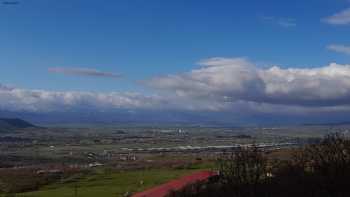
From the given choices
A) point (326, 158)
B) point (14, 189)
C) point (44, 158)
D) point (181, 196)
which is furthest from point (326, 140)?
point (44, 158)

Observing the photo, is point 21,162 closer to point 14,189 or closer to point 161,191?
point 14,189

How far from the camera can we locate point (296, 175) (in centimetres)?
3178

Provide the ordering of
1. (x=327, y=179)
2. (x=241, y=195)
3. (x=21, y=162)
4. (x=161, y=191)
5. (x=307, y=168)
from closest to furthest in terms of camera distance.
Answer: (x=327, y=179)
(x=241, y=195)
(x=307, y=168)
(x=161, y=191)
(x=21, y=162)

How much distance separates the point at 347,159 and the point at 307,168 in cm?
383

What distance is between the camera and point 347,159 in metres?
29.7

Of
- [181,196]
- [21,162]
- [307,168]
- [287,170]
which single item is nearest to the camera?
[307,168]

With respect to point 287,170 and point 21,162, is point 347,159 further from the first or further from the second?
point 21,162

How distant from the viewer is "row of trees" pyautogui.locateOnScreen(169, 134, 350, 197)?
2820 cm

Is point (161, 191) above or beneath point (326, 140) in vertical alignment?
beneath

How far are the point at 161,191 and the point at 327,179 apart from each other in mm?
21978

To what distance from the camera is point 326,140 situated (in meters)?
31.1

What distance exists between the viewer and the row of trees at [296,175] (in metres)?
28.2

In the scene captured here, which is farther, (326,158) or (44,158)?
(44,158)

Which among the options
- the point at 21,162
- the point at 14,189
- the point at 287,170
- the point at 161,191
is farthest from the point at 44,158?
the point at 287,170
